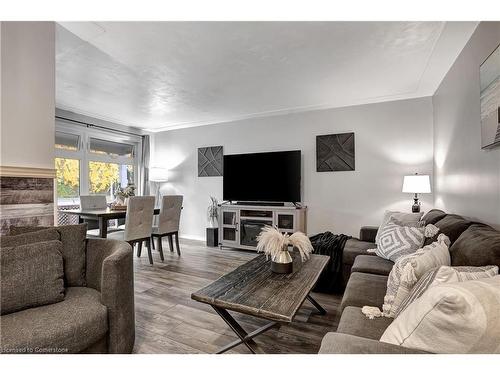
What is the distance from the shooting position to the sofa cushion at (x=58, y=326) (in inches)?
43.3

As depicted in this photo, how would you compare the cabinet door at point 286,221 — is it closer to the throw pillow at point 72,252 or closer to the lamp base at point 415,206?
the lamp base at point 415,206

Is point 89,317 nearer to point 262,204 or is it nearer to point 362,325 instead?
point 362,325

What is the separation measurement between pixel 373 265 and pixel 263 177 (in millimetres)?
2489

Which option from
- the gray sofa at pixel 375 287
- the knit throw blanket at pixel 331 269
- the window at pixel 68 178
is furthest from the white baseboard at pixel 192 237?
the gray sofa at pixel 375 287

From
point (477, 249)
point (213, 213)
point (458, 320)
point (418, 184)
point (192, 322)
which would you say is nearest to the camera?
point (458, 320)

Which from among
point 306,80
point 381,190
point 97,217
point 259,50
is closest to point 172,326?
point 97,217

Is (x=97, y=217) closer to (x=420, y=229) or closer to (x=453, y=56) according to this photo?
(x=420, y=229)

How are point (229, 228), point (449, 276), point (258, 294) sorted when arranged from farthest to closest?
point (229, 228) → point (258, 294) → point (449, 276)

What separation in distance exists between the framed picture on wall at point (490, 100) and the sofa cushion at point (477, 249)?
608mm

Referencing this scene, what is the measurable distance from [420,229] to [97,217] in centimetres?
360

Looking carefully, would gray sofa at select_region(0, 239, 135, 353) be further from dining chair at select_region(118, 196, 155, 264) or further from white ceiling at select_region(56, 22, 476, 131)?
white ceiling at select_region(56, 22, 476, 131)

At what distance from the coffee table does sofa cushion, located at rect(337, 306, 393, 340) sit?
239mm

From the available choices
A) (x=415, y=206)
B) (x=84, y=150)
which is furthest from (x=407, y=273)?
(x=84, y=150)

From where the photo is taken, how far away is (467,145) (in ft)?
7.09
